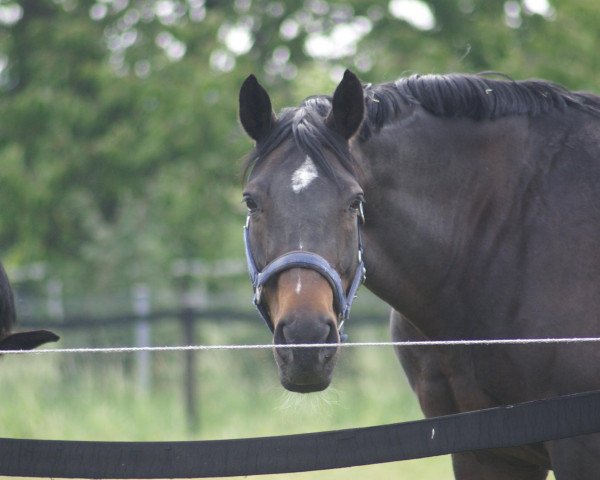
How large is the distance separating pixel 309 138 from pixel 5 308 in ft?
3.95

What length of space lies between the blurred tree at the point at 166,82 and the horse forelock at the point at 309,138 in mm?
7133

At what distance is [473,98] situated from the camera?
3.58 m

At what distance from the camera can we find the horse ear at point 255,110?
10.7 feet

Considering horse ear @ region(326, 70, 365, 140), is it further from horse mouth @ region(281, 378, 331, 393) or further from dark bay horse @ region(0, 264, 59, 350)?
dark bay horse @ region(0, 264, 59, 350)

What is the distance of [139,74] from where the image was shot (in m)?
11.6

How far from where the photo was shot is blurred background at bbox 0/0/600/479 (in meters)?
9.98

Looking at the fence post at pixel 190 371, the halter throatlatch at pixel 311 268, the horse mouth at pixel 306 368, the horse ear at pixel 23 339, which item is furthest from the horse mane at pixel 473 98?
the fence post at pixel 190 371

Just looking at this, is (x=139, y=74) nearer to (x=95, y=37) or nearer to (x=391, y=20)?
(x=95, y=37)

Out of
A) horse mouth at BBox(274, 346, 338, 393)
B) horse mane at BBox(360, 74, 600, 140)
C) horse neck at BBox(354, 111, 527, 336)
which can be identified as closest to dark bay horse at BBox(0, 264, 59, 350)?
horse mouth at BBox(274, 346, 338, 393)

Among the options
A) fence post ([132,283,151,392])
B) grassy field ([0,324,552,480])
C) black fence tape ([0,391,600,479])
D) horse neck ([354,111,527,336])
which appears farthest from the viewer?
fence post ([132,283,151,392])

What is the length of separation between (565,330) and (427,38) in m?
8.37

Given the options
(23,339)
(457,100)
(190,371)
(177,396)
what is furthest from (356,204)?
(177,396)

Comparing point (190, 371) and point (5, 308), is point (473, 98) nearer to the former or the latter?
point (5, 308)

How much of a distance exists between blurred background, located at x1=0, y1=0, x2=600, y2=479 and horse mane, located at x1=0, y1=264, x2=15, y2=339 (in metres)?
6.07
